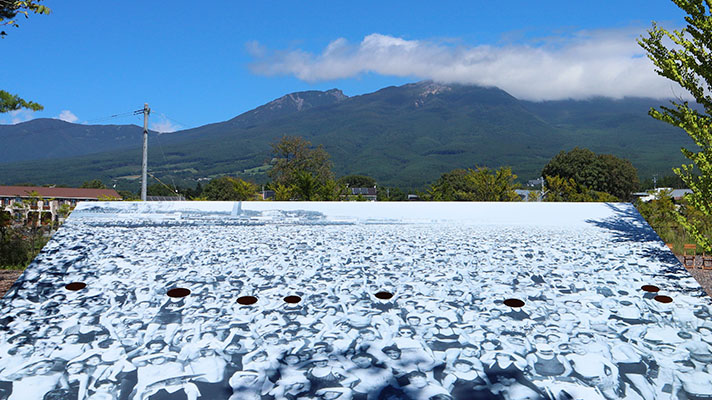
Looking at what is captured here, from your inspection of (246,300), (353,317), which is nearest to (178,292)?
(246,300)

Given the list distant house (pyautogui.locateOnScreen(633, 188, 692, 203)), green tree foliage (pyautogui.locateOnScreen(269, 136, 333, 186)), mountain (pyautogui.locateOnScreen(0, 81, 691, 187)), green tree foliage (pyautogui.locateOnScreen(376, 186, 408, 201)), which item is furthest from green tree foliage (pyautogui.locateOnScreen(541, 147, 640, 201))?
mountain (pyautogui.locateOnScreen(0, 81, 691, 187))

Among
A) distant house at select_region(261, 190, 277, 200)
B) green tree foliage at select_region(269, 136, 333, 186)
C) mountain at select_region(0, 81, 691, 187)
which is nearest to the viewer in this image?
distant house at select_region(261, 190, 277, 200)

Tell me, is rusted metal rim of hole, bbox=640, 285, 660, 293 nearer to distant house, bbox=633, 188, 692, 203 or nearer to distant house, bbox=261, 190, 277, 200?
distant house, bbox=633, 188, 692, 203

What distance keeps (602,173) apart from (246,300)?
53.3 meters

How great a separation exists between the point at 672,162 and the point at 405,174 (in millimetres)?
62183

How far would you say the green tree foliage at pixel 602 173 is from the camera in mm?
49844

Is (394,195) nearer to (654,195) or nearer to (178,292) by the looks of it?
(654,195)

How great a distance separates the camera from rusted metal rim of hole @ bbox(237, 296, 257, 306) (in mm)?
3611

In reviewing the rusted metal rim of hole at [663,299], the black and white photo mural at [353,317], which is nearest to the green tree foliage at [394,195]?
the black and white photo mural at [353,317]

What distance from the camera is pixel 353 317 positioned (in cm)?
341

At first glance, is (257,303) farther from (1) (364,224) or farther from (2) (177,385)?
(1) (364,224)

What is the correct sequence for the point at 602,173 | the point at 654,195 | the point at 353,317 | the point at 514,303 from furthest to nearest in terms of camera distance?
1. the point at 602,173
2. the point at 654,195
3. the point at 514,303
4. the point at 353,317

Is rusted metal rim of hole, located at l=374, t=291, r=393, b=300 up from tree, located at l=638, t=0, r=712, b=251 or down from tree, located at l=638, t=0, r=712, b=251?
down

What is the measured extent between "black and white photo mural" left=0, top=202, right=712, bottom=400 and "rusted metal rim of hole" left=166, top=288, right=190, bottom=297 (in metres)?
0.02
